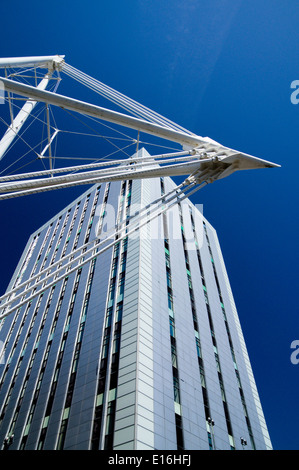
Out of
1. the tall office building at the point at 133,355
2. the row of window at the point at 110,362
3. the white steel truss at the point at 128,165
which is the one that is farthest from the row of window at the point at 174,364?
the white steel truss at the point at 128,165

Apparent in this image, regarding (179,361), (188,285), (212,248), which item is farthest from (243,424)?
(212,248)

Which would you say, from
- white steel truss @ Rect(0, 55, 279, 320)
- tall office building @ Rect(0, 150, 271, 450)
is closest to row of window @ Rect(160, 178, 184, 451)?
tall office building @ Rect(0, 150, 271, 450)

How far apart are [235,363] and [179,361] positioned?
497 inches

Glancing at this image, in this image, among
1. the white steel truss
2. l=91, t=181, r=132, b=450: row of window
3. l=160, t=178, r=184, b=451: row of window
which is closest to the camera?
the white steel truss

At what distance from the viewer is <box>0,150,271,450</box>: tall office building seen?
63.8 feet

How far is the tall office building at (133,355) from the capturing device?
1944cm

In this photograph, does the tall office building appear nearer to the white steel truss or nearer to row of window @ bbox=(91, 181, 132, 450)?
row of window @ bbox=(91, 181, 132, 450)

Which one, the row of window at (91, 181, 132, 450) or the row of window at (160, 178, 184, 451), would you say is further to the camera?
the row of window at (160, 178, 184, 451)

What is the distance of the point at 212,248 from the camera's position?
4919 cm

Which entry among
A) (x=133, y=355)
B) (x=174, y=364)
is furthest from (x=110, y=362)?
(x=174, y=364)

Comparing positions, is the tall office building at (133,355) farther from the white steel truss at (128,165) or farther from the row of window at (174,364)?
the white steel truss at (128,165)

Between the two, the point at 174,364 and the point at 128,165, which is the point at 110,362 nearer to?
the point at 174,364

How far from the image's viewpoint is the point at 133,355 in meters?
20.8
